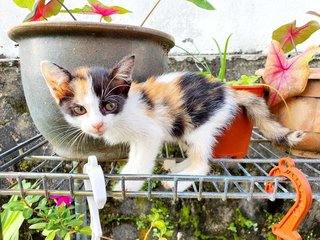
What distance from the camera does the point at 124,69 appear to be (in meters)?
0.52

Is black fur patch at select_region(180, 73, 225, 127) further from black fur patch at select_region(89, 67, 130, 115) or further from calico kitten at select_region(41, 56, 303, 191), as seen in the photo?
black fur patch at select_region(89, 67, 130, 115)

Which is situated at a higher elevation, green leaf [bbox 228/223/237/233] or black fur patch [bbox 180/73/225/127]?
black fur patch [bbox 180/73/225/127]

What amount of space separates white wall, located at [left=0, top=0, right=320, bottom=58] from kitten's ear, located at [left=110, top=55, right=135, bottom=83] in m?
0.49

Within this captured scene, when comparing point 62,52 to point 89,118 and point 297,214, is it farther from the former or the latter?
point 297,214

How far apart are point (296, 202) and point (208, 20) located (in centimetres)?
69

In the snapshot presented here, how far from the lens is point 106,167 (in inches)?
37.7

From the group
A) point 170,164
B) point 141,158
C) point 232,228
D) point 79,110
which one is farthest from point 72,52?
point 232,228

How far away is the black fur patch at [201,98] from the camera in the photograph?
2.21 ft

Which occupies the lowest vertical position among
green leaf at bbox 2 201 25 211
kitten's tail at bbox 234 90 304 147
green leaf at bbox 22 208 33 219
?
green leaf at bbox 22 208 33 219

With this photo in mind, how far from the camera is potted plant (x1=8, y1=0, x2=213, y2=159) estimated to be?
1.78ft

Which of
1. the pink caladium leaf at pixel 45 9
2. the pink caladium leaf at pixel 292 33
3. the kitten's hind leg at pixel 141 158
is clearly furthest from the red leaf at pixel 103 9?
the pink caladium leaf at pixel 292 33

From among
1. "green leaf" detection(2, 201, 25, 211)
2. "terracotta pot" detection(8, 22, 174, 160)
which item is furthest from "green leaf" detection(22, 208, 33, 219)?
"terracotta pot" detection(8, 22, 174, 160)

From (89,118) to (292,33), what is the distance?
0.57 m

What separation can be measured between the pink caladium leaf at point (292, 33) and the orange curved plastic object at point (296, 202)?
1.39ft
